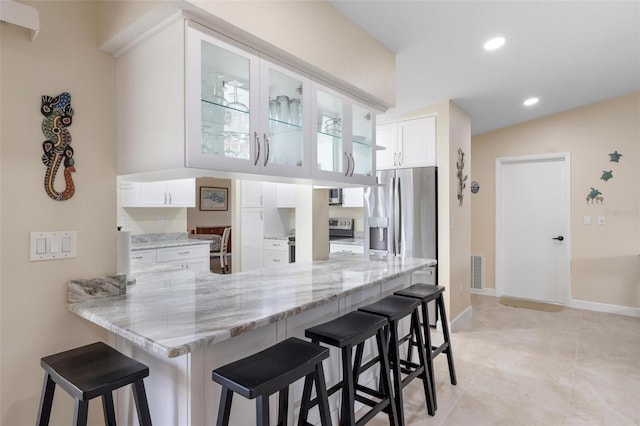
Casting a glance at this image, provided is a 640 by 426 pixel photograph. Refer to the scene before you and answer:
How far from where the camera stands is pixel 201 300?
5.21 ft

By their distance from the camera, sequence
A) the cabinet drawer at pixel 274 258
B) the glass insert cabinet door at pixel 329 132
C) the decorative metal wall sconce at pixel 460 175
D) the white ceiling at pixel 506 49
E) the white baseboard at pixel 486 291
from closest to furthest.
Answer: the glass insert cabinet door at pixel 329 132, the white ceiling at pixel 506 49, the decorative metal wall sconce at pixel 460 175, the cabinet drawer at pixel 274 258, the white baseboard at pixel 486 291

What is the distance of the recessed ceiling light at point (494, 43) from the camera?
263 cm

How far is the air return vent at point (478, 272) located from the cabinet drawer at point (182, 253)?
403 centimetres

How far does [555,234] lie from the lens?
4.87 m

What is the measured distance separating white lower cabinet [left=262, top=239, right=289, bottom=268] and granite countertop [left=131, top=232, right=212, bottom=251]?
841mm

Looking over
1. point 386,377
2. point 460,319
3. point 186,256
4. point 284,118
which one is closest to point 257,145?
point 284,118

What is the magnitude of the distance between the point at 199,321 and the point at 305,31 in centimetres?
154

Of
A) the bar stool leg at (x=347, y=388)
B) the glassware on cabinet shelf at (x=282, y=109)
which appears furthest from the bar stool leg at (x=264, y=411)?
the glassware on cabinet shelf at (x=282, y=109)

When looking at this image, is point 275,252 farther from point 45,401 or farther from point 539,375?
point 45,401

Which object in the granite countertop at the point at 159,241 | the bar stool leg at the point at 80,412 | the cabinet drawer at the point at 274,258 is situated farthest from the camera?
the cabinet drawer at the point at 274,258

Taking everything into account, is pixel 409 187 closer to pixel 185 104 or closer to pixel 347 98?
pixel 347 98

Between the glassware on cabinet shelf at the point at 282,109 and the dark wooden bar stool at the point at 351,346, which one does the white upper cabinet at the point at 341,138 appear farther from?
the dark wooden bar stool at the point at 351,346

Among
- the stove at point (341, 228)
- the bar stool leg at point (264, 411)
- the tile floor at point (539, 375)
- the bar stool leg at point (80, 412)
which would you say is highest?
the stove at point (341, 228)

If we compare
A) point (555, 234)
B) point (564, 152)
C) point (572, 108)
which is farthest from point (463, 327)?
point (572, 108)
